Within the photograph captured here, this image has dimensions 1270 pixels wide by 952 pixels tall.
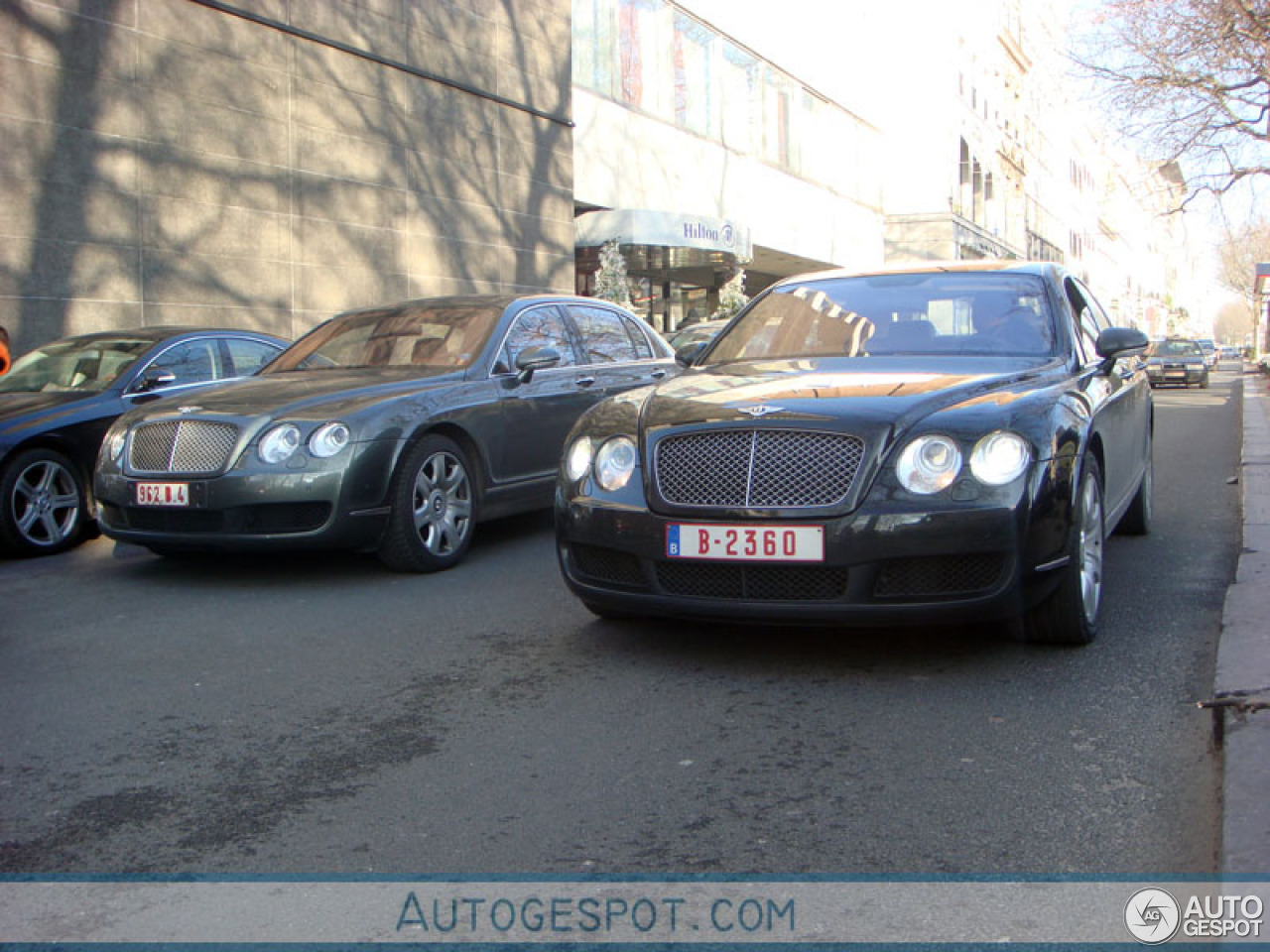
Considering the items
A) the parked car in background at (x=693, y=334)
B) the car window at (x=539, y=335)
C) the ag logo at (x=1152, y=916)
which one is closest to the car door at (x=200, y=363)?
the car window at (x=539, y=335)

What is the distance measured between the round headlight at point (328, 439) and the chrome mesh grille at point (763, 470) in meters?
2.30

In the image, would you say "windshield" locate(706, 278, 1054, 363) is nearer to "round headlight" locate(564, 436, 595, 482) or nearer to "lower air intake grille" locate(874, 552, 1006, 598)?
"round headlight" locate(564, 436, 595, 482)

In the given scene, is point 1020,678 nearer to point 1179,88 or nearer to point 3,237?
point 3,237

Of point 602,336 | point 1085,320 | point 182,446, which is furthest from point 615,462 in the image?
point 602,336

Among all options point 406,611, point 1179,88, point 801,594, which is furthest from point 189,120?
point 1179,88

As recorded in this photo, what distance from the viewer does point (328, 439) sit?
6188 millimetres

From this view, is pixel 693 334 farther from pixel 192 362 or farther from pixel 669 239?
pixel 192 362

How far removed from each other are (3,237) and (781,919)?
41.2 ft

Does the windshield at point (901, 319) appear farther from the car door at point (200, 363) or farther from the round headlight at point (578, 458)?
the car door at point (200, 363)

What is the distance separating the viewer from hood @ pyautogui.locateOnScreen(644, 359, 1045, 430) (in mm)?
4367

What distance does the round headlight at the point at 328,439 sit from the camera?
243 inches

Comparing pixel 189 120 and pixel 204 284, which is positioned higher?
pixel 189 120

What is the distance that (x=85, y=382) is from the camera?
8.13 metres

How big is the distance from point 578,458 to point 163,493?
2523mm
